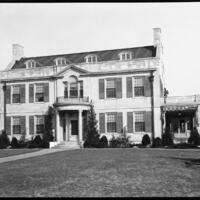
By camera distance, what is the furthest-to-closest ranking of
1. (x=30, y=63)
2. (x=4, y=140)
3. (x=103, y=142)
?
(x=30, y=63) < (x=4, y=140) < (x=103, y=142)

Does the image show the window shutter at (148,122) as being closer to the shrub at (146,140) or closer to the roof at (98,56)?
the shrub at (146,140)

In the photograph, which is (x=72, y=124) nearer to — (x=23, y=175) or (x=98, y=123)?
(x=98, y=123)

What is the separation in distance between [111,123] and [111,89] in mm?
3227

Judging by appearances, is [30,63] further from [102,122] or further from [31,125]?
[102,122]

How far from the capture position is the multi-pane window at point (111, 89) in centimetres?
3534

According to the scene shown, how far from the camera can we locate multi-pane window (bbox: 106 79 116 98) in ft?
116

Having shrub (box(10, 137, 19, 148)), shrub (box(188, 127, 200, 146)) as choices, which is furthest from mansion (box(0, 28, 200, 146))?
shrub (box(10, 137, 19, 148))

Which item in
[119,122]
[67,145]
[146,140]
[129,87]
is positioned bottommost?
[67,145]

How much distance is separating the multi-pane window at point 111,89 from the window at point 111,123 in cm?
190

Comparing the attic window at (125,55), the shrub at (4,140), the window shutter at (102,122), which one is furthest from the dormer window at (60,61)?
the shrub at (4,140)

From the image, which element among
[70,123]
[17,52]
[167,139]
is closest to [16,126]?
[70,123]

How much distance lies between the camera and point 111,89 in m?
35.5

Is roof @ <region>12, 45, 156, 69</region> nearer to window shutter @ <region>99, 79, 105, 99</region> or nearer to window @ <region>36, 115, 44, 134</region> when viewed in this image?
window shutter @ <region>99, 79, 105, 99</region>

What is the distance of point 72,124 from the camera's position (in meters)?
36.2
